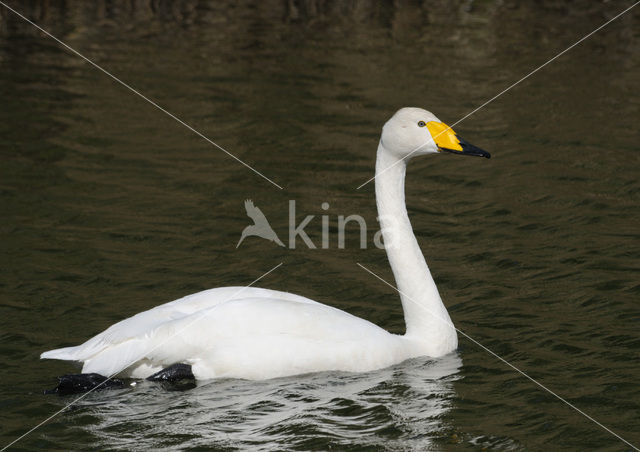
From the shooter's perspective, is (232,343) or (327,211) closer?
(232,343)

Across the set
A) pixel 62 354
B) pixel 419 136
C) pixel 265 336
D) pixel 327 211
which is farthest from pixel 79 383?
pixel 327 211

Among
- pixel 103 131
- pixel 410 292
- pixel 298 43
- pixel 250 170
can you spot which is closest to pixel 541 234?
pixel 410 292

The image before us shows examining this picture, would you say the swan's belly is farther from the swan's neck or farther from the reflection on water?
the swan's neck

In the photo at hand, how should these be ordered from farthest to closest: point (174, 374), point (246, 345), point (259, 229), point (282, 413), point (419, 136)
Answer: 1. point (259, 229)
2. point (419, 136)
3. point (246, 345)
4. point (174, 374)
5. point (282, 413)

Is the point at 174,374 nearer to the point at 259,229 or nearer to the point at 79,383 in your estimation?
the point at 79,383

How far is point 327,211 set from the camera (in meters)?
12.2

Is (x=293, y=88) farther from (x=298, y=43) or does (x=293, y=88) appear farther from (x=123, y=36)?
(x=123, y=36)

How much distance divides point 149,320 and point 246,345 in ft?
2.59

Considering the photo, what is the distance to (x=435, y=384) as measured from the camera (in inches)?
314

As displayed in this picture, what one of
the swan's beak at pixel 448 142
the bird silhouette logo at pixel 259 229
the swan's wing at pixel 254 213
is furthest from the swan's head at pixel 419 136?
the swan's wing at pixel 254 213

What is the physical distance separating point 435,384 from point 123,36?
1560cm

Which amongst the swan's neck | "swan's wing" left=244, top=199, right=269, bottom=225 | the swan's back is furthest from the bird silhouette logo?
the swan's back

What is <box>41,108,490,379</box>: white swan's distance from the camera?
7723 mm

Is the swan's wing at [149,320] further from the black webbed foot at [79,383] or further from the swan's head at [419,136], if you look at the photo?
the swan's head at [419,136]
